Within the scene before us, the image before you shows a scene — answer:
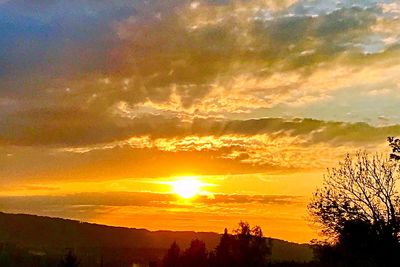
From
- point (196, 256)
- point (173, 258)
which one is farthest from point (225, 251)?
point (173, 258)

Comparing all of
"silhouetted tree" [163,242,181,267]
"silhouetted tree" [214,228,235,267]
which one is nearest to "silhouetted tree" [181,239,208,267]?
"silhouetted tree" [163,242,181,267]

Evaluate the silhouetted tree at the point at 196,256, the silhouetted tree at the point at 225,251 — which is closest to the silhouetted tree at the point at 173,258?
the silhouetted tree at the point at 196,256

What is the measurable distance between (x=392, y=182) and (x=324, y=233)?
22.8ft

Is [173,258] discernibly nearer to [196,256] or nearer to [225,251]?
[196,256]

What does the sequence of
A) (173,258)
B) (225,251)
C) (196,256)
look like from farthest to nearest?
(173,258), (196,256), (225,251)

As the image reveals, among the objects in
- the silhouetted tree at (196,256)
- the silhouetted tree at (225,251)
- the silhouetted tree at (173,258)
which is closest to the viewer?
the silhouetted tree at (225,251)

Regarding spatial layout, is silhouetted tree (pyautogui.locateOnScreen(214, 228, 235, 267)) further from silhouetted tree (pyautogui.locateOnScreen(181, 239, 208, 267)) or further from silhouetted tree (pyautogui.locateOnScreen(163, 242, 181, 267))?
silhouetted tree (pyautogui.locateOnScreen(163, 242, 181, 267))

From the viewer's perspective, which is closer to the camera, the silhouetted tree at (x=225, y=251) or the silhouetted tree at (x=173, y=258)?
the silhouetted tree at (x=225, y=251)

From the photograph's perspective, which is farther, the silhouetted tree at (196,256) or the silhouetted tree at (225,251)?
the silhouetted tree at (196,256)

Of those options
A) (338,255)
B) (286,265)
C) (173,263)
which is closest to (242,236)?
(173,263)

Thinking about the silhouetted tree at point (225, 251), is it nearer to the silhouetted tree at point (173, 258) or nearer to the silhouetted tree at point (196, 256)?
the silhouetted tree at point (196, 256)

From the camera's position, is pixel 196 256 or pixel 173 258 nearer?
pixel 196 256

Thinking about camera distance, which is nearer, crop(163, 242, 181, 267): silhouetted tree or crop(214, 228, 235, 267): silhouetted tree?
crop(214, 228, 235, 267): silhouetted tree

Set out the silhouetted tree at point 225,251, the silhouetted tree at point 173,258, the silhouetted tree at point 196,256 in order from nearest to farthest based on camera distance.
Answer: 1. the silhouetted tree at point 225,251
2. the silhouetted tree at point 196,256
3. the silhouetted tree at point 173,258
